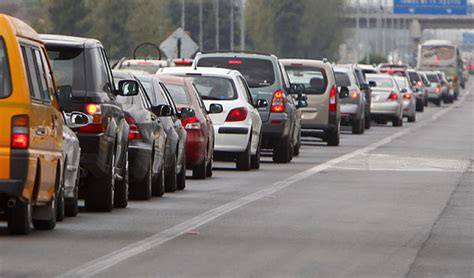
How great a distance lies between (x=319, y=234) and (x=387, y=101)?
3837 centimetres

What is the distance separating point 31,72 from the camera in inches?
565

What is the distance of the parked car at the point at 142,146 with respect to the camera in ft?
63.2

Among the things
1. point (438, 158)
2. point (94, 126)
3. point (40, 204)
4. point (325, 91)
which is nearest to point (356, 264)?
point (40, 204)

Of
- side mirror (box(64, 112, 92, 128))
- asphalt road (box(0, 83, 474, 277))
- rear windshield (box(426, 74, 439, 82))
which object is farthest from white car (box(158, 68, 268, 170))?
rear windshield (box(426, 74, 439, 82))

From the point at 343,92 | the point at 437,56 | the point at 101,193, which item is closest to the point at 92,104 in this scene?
the point at 101,193

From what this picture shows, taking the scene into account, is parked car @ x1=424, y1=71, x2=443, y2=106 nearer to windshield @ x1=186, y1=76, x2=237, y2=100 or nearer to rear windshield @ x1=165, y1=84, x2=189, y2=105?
windshield @ x1=186, y1=76, x2=237, y2=100

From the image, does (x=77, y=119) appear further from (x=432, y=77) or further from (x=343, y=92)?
(x=432, y=77)

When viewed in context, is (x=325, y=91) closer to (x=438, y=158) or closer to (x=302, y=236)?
(x=438, y=158)

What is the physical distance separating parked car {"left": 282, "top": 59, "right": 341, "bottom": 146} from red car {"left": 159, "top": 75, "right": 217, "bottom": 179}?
11903 mm

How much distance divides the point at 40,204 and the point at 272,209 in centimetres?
431

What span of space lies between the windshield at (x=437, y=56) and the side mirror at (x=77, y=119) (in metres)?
108

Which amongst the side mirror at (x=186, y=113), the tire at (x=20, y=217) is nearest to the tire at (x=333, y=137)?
the side mirror at (x=186, y=113)

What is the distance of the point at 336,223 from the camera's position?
1667 cm

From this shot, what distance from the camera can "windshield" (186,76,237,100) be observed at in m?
26.5
